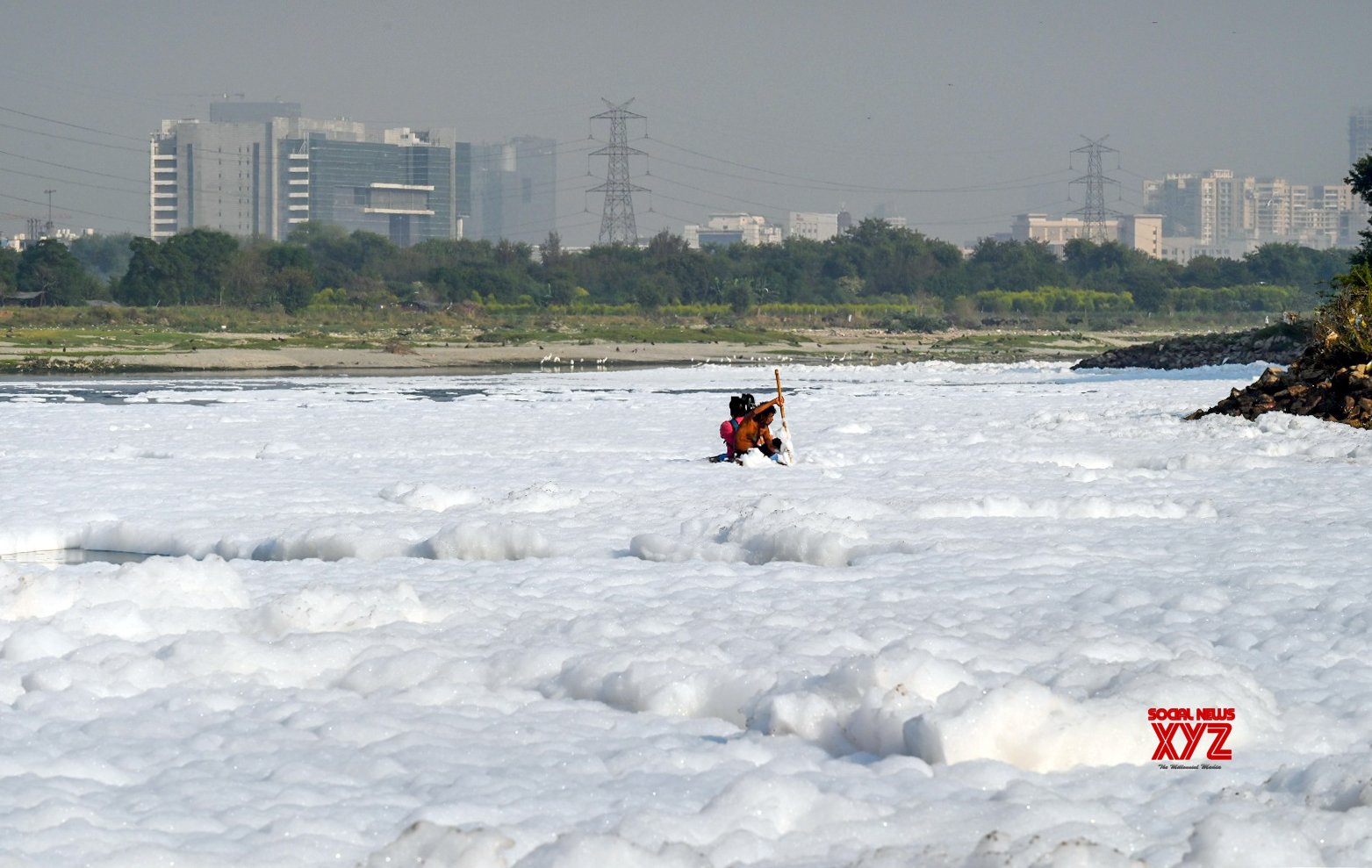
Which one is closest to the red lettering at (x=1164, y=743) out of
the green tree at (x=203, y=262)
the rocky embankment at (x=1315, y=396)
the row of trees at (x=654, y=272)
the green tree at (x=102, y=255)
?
the rocky embankment at (x=1315, y=396)

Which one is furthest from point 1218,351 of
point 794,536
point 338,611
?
point 338,611

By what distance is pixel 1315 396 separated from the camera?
1955 cm

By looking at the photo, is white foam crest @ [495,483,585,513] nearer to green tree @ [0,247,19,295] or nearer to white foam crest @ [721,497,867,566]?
white foam crest @ [721,497,867,566]

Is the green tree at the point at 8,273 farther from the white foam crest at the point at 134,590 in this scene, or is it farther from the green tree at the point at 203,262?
the white foam crest at the point at 134,590

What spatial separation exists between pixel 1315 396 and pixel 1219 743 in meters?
15.4

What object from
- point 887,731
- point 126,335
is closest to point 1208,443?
point 887,731

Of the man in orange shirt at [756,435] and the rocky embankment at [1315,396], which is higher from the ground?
the rocky embankment at [1315,396]

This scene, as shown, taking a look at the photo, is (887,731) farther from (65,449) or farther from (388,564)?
(65,449)

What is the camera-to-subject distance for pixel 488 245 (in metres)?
122

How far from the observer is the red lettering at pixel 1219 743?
5488 millimetres

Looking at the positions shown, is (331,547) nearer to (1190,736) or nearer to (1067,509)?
(1067,509)

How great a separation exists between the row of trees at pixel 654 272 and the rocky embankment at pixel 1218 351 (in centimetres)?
5792

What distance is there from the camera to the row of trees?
89.8 metres

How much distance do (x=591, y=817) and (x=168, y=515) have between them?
26.9 ft
